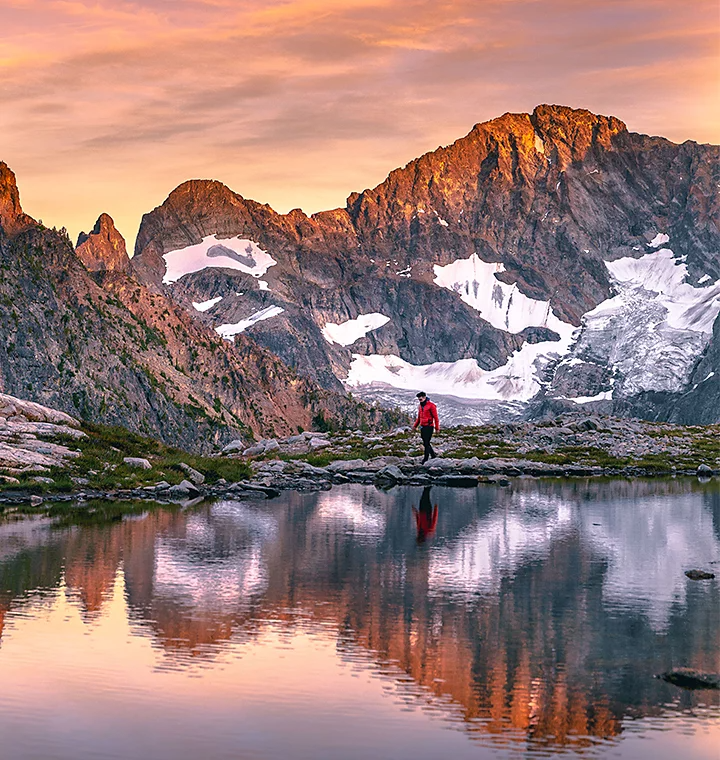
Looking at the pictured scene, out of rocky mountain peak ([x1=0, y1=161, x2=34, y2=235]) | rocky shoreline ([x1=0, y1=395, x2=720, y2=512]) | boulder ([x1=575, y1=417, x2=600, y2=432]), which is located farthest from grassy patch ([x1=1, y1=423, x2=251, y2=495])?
rocky mountain peak ([x1=0, y1=161, x2=34, y2=235])


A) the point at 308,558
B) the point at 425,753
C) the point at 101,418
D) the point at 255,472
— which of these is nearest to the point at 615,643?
the point at 425,753

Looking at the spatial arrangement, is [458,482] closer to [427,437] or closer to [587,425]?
[427,437]

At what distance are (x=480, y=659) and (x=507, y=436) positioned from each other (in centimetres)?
5724

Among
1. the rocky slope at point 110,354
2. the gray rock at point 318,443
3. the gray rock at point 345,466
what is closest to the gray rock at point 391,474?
the gray rock at point 345,466

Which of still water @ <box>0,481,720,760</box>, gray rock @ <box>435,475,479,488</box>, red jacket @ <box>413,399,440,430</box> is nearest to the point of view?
still water @ <box>0,481,720,760</box>

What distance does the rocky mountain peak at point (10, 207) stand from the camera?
82500mm

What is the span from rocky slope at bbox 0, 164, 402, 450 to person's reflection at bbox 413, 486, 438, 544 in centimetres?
2980

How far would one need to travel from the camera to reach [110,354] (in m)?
75.4

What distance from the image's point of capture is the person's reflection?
32750mm

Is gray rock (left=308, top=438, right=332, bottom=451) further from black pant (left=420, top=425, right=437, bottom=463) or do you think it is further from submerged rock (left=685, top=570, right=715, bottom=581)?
submerged rock (left=685, top=570, right=715, bottom=581)

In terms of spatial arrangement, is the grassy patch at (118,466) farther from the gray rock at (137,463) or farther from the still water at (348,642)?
the still water at (348,642)

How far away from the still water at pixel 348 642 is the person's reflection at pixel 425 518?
22 cm

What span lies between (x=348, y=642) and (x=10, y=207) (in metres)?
71.2

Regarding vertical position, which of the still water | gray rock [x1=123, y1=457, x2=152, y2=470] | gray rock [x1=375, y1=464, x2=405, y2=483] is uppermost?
gray rock [x1=123, y1=457, x2=152, y2=470]
